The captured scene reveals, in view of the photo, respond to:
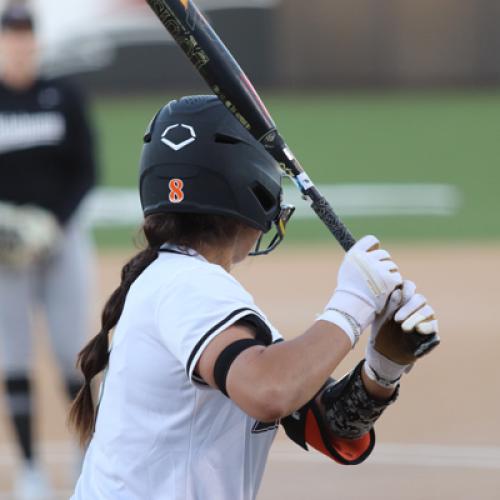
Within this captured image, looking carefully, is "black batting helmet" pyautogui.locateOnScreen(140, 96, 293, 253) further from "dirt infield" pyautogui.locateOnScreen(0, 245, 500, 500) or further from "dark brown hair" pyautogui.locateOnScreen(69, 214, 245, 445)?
"dirt infield" pyautogui.locateOnScreen(0, 245, 500, 500)

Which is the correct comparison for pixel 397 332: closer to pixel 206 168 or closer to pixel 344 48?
pixel 206 168

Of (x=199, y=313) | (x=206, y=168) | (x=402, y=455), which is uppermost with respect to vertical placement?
(x=206, y=168)

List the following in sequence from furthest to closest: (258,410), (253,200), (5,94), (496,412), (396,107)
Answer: (396,107)
(496,412)
(5,94)
(253,200)
(258,410)

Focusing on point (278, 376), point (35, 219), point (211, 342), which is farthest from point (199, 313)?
point (35, 219)

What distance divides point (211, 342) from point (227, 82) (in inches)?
29.1

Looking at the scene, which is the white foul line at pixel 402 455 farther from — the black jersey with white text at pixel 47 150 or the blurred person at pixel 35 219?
the black jersey with white text at pixel 47 150

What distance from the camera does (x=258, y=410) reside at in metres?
2.61

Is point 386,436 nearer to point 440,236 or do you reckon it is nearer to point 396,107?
point 440,236

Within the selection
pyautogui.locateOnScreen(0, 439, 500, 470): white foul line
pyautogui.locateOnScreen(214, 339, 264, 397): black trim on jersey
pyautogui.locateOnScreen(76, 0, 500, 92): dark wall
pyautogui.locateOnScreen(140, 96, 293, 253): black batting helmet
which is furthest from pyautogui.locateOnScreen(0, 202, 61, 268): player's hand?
pyautogui.locateOnScreen(76, 0, 500, 92): dark wall

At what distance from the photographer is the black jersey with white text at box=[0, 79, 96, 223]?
6508 mm

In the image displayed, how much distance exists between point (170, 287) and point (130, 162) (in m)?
15.7

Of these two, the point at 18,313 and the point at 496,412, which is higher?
the point at 18,313

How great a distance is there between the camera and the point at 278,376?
2.61 meters

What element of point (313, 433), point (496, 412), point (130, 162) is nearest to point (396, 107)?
point (130, 162)
